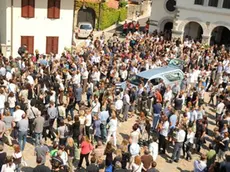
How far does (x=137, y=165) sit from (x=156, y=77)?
28.7 ft

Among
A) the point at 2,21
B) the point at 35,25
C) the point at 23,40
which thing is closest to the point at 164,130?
the point at 23,40

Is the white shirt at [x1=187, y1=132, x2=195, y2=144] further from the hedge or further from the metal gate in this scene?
the metal gate

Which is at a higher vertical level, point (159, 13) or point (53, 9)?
point (159, 13)

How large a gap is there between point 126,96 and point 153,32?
→ 20.6 m

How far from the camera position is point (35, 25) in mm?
27469

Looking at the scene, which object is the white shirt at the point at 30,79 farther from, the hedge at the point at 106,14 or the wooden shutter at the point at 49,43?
the hedge at the point at 106,14

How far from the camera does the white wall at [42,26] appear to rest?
26.9m

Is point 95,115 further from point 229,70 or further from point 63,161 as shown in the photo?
point 229,70

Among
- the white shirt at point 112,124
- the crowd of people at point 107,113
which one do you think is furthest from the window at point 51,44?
the white shirt at point 112,124

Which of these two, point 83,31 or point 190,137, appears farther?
point 83,31

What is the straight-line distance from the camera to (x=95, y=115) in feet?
50.0

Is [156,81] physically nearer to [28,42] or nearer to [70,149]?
[70,149]

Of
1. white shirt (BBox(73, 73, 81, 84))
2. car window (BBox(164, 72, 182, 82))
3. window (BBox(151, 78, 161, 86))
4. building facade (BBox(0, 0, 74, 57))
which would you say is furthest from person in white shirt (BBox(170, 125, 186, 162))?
building facade (BBox(0, 0, 74, 57))

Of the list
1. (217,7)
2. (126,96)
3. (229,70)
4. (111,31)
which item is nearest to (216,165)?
(126,96)
